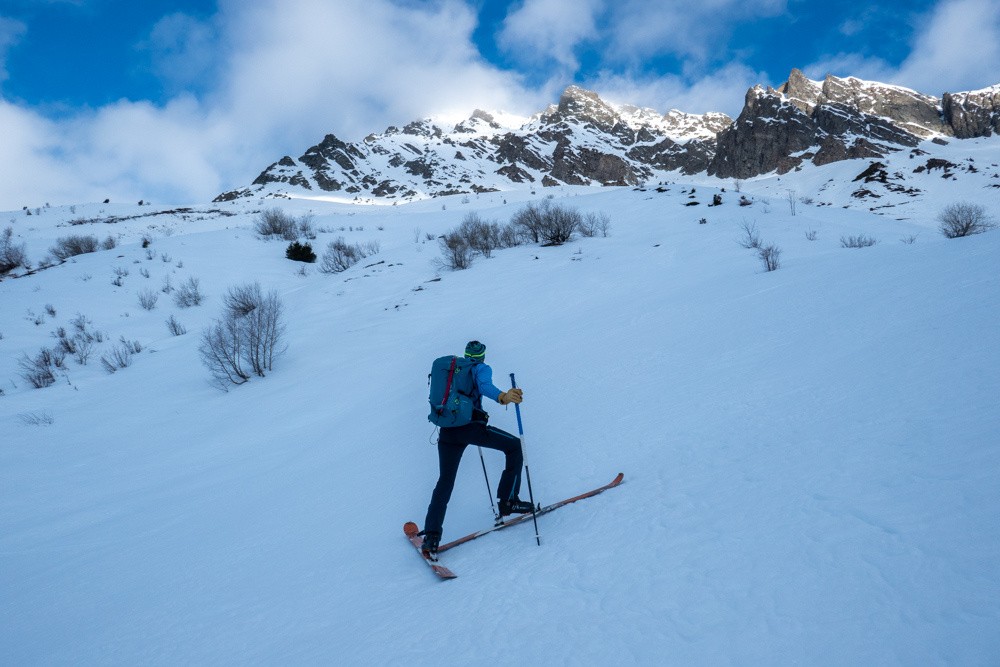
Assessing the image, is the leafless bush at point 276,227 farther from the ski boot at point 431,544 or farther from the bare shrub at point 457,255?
the ski boot at point 431,544

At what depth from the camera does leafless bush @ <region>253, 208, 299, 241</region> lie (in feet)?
73.6

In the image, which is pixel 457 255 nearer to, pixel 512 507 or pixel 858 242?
pixel 858 242

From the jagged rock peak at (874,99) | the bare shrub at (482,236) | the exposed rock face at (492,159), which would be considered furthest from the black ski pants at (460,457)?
the jagged rock peak at (874,99)

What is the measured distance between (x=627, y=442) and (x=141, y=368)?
12091 mm

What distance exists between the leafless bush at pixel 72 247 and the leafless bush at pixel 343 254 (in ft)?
33.2

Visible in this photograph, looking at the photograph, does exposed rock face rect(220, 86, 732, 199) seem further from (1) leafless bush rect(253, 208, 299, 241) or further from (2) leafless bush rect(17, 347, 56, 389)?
(2) leafless bush rect(17, 347, 56, 389)

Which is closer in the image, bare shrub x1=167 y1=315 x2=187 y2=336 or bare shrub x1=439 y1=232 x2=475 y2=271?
bare shrub x1=167 y1=315 x2=187 y2=336

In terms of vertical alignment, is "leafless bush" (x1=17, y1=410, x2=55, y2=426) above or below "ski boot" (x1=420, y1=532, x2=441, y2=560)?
above

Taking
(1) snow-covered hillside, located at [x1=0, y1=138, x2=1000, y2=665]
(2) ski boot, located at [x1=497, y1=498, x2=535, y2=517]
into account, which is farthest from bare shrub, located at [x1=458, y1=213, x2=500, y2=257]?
(2) ski boot, located at [x1=497, y1=498, x2=535, y2=517]

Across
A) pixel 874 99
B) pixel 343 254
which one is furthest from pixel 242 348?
pixel 874 99

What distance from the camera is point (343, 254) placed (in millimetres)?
19812

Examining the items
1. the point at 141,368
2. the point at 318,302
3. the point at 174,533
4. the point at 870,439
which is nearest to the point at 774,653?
the point at 870,439

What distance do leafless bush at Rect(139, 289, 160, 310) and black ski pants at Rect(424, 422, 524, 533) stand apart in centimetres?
1566

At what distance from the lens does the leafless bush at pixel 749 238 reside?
1296 centimetres
